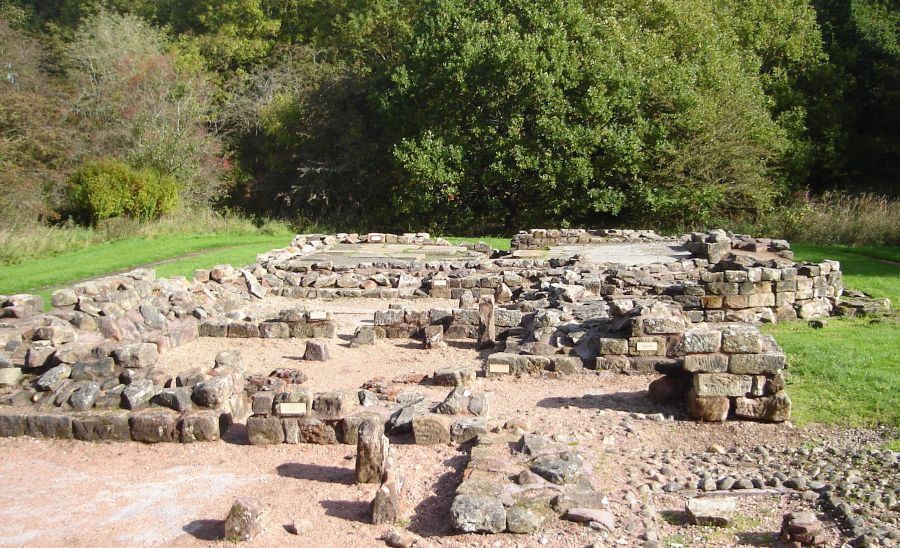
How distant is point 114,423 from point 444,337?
5474 mm

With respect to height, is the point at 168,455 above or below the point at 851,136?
below

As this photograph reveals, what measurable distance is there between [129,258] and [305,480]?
1383 centimetres

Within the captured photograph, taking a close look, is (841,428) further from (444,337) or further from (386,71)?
(386,71)

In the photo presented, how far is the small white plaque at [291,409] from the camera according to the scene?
796 cm

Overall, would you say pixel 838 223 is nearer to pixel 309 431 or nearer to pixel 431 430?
pixel 431 430

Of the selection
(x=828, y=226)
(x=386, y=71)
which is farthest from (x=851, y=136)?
(x=386, y=71)

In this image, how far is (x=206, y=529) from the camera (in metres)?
6.24

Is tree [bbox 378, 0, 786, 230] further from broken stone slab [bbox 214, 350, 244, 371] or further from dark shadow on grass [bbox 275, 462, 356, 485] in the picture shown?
dark shadow on grass [bbox 275, 462, 356, 485]

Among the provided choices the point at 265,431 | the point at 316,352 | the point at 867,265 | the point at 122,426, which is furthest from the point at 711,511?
the point at 867,265

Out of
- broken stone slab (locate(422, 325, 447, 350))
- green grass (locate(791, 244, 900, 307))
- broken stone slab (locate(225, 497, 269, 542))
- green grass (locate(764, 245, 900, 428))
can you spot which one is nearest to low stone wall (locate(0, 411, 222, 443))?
broken stone slab (locate(225, 497, 269, 542))

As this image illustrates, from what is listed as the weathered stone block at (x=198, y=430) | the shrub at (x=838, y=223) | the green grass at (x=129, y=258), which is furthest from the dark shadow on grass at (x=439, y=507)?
the shrub at (x=838, y=223)

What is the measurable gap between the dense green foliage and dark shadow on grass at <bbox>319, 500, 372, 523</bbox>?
70.3 ft

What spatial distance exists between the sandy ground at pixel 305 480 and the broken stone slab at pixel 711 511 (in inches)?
7.2

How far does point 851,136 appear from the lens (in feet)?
106
